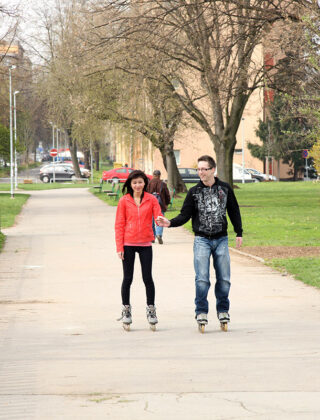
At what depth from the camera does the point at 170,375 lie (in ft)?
21.5

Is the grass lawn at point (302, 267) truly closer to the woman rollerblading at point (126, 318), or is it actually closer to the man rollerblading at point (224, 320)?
the man rollerblading at point (224, 320)

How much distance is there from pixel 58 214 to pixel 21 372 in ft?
82.2

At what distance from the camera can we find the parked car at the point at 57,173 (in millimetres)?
75438

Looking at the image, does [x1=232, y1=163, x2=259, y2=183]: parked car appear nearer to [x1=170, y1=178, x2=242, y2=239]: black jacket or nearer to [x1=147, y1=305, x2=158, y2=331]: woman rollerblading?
[x1=147, y1=305, x2=158, y2=331]: woman rollerblading

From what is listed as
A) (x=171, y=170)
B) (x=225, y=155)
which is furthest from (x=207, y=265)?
(x=171, y=170)

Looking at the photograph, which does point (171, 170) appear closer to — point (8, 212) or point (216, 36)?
point (8, 212)

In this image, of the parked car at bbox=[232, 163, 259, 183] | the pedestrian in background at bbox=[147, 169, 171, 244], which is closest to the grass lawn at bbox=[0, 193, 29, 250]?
the pedestrian in background at bbox=[147, 169, 171, 244]

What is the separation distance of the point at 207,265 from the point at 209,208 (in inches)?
23.2

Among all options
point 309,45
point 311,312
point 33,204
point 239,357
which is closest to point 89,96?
point 33,204

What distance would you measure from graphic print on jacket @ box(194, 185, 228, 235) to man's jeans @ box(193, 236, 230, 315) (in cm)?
15

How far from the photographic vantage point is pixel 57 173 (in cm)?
7700

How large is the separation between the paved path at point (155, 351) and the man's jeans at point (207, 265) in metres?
0.29

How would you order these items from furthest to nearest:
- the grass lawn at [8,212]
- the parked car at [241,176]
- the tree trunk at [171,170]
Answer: the parked car at [241,176] < the tree trunk at [171,170] < the grass lawn at [8,212]

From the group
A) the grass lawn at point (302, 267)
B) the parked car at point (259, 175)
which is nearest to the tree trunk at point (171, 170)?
the grass lawn at point (302, 267)
